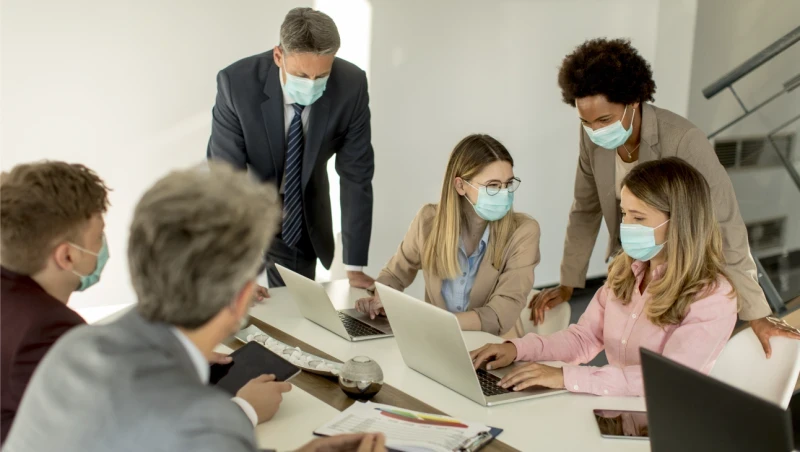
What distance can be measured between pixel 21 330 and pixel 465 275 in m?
1.50

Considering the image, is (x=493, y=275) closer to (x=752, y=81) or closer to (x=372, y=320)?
(x=372, y=320)

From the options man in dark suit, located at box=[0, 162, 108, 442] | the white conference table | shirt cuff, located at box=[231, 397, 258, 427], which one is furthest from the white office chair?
man in dark suit, located at box=[0, 162, 108, 442]

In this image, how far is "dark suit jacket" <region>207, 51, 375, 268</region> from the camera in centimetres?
293

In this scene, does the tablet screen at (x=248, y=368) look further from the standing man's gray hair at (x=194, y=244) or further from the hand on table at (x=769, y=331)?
the hand on table at (x=769, y=331)

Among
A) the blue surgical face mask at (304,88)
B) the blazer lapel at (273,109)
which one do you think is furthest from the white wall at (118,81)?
the blue surgical face mask at (304,88)

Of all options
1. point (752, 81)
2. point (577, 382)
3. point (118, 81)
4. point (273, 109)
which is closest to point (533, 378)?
point (577, 382)

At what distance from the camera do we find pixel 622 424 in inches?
69.7

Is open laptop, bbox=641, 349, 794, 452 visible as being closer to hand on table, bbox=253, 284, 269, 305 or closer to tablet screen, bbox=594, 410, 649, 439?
tablet screen, bbox=594, 410, 649, 439

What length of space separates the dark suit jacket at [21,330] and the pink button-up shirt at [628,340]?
44.7 inches

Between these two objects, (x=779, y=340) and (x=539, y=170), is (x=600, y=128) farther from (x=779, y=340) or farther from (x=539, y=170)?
(x=539, y=170)

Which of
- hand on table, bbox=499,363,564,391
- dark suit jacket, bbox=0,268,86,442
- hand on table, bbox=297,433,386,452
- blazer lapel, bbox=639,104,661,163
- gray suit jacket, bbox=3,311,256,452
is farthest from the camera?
blazer lapel, bbox=639,104,661,163

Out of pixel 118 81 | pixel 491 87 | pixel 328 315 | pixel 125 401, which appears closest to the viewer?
pixel 125 401

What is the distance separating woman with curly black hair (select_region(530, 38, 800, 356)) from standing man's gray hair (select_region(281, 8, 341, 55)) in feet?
2.51

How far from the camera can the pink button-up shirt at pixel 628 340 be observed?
6.42ft
